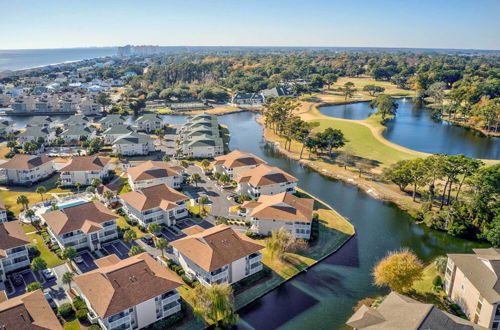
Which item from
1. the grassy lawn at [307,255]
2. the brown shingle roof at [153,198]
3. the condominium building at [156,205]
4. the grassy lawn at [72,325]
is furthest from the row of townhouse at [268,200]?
the grassy lawn at [72,325]

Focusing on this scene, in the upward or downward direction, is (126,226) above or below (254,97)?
below

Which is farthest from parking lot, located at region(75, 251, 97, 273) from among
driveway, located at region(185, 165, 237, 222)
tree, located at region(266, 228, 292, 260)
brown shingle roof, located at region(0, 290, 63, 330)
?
tree, located at region(266, 228, 292, 260)

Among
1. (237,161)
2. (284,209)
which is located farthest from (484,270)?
(237,161)

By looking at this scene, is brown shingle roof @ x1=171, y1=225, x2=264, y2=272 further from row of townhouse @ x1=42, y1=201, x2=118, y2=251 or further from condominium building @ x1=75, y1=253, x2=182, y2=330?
row of townhouse @ x1=42, y1=201, x2=118, y2=251

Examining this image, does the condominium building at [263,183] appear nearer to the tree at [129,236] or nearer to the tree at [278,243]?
the tree at [278,243]

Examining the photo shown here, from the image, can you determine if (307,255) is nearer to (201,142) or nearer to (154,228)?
(154,228)
